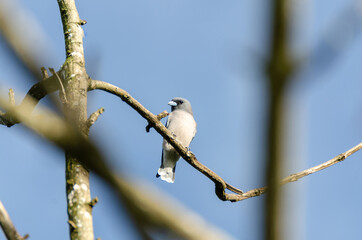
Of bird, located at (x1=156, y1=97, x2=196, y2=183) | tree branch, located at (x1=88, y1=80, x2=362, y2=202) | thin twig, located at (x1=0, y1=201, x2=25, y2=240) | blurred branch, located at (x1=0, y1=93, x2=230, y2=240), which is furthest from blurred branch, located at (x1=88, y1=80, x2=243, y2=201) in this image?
bird, located at (x1=156, y1=97, x2=196, y2=183)

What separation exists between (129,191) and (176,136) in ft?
29.7

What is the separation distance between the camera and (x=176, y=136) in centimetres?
1029

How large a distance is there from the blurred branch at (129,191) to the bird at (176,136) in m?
8.81

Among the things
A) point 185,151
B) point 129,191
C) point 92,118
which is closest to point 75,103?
point 92,118

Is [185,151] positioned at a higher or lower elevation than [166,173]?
lower

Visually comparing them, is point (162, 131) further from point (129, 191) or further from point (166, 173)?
point (166, 173)

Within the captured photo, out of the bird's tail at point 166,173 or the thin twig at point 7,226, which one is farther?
the bird's tail at point 166,173

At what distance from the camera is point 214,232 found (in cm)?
147

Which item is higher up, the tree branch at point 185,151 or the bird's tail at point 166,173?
the bird's tail at point 166,173

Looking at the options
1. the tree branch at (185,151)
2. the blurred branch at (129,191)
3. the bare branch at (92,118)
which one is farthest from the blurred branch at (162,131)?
the blurred branch at (129,191)

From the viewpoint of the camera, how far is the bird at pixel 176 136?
34.3ft

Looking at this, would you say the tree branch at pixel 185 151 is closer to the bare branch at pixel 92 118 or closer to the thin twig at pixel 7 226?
the bare branch at pixel 92 118

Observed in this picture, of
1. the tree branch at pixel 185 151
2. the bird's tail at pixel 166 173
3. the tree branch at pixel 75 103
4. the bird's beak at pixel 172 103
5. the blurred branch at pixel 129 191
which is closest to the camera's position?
the blurred branch at pixel 129 191

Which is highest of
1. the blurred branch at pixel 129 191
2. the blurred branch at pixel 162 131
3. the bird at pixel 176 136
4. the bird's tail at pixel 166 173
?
the bird at pixel 176 136
